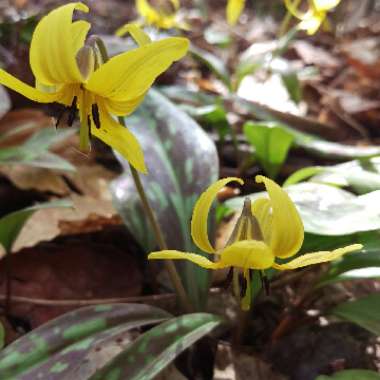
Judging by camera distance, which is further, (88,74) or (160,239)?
(160,239)

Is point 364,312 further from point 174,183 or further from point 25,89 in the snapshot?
point 25,89

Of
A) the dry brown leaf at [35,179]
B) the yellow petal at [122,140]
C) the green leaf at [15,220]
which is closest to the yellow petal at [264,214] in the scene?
the yellow petal at [122,140]

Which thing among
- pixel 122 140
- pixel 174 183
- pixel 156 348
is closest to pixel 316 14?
pixel 174 183

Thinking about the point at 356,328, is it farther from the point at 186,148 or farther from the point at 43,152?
the point at 43,152

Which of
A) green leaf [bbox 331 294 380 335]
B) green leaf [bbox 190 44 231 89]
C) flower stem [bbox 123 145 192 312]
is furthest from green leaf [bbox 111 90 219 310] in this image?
green leaf [bbox 190 44 231 89]

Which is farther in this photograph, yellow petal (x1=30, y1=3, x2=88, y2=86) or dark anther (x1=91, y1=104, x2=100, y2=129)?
dark anther (x1=91, y1=104, x2=100, y2=129)

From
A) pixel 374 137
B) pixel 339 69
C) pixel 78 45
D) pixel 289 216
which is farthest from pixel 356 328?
pixel 339 69

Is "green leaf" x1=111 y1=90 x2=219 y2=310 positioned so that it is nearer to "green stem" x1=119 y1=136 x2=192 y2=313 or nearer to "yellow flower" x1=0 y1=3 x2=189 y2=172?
"green stem" x1=119 y1=136 x2=192 y2=313
